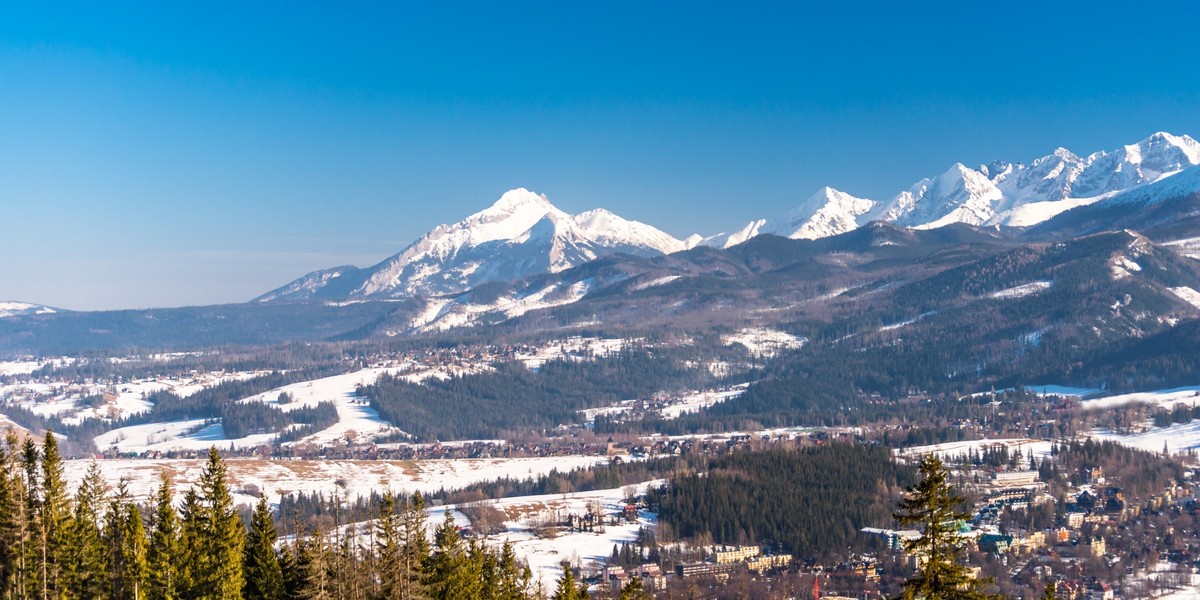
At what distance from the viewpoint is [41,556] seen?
60.2 m

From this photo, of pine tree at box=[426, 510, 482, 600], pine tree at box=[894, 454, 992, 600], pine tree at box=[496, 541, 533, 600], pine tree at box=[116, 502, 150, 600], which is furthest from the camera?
pine tree at box=[496, 541, 533, 600]

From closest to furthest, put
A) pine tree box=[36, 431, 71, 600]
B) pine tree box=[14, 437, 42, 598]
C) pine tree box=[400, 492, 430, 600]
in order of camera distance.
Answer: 1. pine tree box=[400, 492, 430, 600]
2. pine tree box=[14, 437, 42, 598]
3. pine tree box=[36, 431, 71, 600]

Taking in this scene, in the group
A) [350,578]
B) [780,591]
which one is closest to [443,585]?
[350,578]

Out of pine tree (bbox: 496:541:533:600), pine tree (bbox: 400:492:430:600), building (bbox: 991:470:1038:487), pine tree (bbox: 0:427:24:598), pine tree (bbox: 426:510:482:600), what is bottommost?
building (bbox: 991:470:1038:487)

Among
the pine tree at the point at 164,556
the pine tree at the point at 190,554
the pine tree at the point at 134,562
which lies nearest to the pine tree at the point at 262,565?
the pine tree at the point at 190,554

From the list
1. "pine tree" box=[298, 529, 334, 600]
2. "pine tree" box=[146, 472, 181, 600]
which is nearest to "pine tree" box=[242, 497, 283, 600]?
"pine tree" box=[298, 529, 334, 600]

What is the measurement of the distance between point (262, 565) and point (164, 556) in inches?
186

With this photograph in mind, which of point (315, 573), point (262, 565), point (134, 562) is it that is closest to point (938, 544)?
point (315, 573)

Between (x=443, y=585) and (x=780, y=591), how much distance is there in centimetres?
6339

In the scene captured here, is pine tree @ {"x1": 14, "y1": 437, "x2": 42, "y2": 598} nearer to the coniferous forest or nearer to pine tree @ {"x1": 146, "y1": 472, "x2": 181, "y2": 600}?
the coniferous forest

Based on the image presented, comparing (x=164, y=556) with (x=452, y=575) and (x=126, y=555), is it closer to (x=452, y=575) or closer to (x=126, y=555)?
(x=126, y=555)

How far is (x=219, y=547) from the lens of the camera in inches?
2312

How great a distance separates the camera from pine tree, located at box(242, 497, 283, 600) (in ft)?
197

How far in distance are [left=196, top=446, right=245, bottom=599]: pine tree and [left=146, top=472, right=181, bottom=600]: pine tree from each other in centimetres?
130
